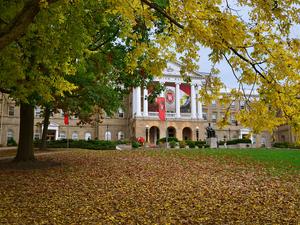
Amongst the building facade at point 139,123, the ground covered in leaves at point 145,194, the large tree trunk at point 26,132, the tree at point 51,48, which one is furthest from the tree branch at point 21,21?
the building facade at point 139,123

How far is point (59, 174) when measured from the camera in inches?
555

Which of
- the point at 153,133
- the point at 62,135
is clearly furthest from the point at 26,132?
the point at 153,133

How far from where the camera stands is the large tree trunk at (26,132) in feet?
56.1

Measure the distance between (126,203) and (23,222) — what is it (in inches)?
110

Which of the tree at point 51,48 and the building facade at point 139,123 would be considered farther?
the building facade at point 139,123

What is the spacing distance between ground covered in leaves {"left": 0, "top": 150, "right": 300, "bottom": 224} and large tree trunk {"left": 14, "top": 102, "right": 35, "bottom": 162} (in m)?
0.94

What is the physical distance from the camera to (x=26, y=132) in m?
17.3

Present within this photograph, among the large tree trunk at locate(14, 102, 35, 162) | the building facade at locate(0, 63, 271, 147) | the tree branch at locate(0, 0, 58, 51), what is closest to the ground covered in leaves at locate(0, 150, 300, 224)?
the large tree trunk at locate(14, 102, 35, 162)

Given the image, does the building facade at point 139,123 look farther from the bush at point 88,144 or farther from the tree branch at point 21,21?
the tree branch at point 21,21

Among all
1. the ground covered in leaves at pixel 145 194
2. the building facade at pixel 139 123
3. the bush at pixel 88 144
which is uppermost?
the building facade at pixel 139 123

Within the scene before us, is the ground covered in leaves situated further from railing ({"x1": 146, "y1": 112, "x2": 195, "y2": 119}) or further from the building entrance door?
the building entrance door

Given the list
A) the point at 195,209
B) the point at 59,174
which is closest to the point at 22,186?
the point at 59,174

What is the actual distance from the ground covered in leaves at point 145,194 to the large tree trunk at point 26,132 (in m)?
0.94

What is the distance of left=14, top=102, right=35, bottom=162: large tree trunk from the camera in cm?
1709
